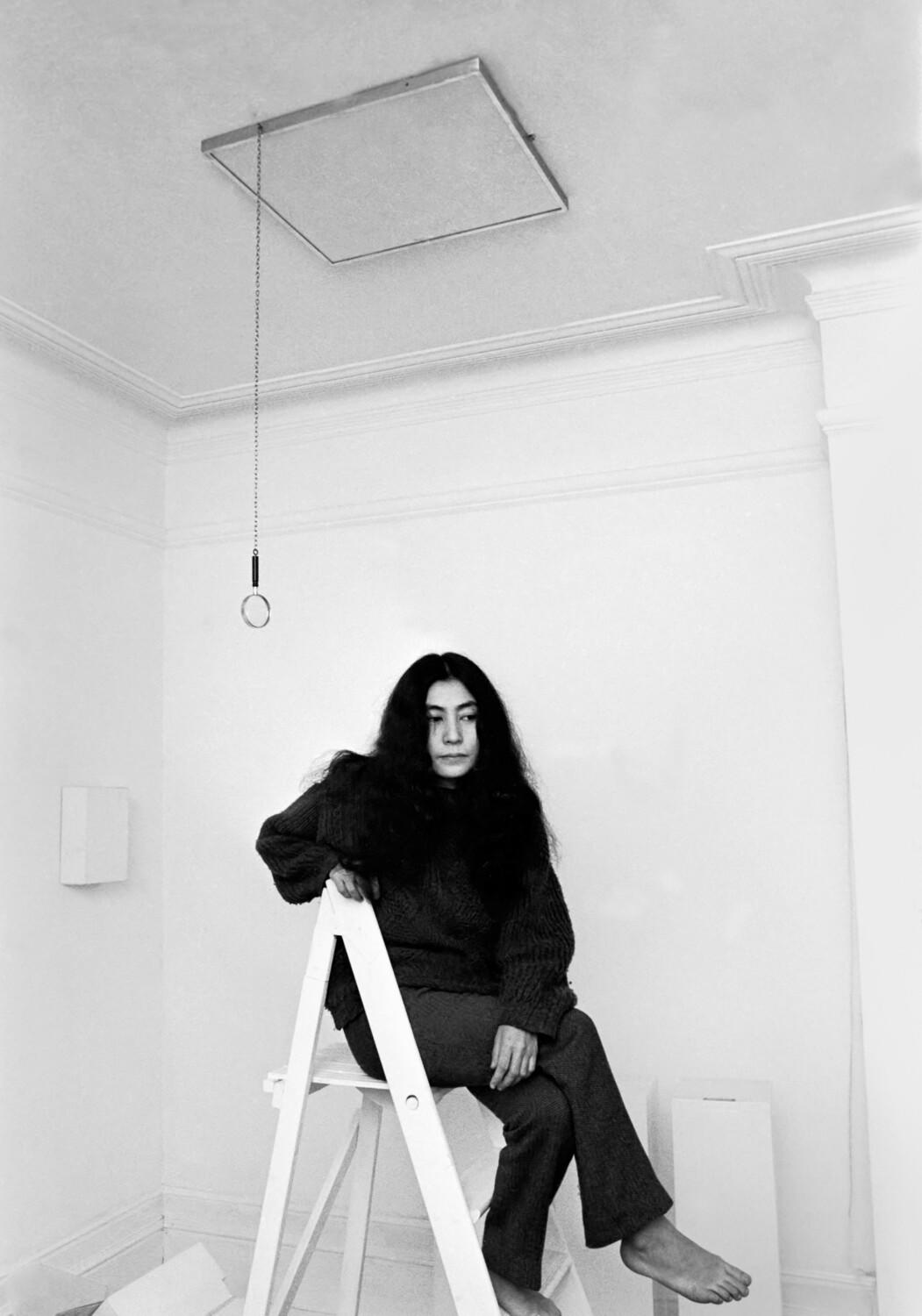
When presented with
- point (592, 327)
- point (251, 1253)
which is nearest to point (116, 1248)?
point (251, 1253)

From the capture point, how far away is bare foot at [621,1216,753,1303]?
2049 mm

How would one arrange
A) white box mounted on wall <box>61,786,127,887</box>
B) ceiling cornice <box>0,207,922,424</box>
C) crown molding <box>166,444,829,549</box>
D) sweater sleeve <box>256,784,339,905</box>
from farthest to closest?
white box mounted on wall <box>61,786,127,887</box>, crown molding <box>166,444,829,549</box>, ceiling cornice <box>0,207,922,424</box>, sweater sleeve <box>256,784,339,905</box>

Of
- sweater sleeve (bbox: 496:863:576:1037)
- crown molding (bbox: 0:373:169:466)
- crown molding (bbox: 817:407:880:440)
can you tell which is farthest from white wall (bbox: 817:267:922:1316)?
crown molding (bbox: 0:373:169:466)

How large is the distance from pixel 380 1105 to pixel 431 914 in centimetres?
48

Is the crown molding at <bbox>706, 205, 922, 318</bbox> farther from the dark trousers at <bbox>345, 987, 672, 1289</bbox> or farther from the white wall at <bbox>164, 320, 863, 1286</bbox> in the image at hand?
the dark trousers at <bbox>345, 987, 672, 1289</bbox>

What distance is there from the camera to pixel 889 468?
2.80 metres

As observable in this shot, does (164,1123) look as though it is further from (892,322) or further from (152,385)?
(892,322)

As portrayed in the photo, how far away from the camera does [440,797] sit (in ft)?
7.97

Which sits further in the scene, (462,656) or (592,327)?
(592,327)

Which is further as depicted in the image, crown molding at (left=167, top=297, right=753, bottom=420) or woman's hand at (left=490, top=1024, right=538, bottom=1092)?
crown molding at (left=167, top=297, right=753, bottom=420)

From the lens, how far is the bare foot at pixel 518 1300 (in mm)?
2049

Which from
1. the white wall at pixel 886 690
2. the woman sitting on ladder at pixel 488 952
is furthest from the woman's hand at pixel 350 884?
the white wall at pixel 886 690

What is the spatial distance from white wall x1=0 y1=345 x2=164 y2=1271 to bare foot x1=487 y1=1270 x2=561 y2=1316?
60.8 inches

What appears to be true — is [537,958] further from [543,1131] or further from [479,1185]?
[479,1185]
